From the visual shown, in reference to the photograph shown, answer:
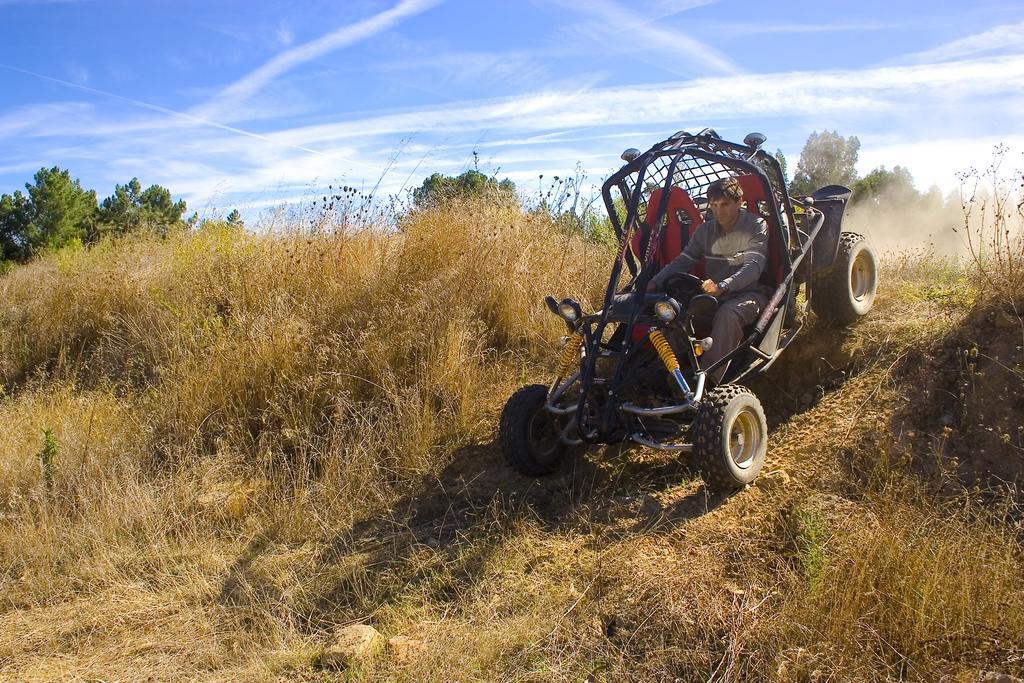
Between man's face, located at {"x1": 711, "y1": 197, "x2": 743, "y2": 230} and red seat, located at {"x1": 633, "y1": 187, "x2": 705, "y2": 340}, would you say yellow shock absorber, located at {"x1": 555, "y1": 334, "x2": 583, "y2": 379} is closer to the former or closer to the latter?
red seat, located at {"x1": 633, "y1": 187, "x2": 705, "y2": 340}

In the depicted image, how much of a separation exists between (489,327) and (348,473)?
2206 millimetres

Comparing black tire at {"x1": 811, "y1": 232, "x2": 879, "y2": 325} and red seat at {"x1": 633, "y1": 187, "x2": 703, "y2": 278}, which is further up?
red seat at {"x1": 633, "y1": 187, "x2": 703, "y2": 278}

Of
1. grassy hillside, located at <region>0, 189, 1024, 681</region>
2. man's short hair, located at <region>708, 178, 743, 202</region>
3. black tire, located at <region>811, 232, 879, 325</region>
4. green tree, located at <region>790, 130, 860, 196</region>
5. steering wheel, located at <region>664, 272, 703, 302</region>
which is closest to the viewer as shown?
grassy hillside, located at <region>0, 189, 1024, 681</region>

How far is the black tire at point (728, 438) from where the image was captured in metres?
4.41

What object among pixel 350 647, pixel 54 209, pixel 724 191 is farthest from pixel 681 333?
pixel 54 209

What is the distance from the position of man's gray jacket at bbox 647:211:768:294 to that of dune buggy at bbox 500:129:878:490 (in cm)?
13

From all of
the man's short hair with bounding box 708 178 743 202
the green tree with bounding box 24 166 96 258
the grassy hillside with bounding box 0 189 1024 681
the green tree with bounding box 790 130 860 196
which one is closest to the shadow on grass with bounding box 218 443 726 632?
the grassy hillside with bounding box 0 189 1024 681

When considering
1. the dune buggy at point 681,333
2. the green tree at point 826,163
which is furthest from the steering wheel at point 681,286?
the green tree at point 826,163

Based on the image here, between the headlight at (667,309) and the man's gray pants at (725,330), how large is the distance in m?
0.49

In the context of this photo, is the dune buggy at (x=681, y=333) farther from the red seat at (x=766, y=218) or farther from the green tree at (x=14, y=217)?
the green tree at (x=14, y=217)

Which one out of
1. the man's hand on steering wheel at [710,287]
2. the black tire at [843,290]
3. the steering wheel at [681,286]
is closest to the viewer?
the man's hand on steering wheel at [710,287]

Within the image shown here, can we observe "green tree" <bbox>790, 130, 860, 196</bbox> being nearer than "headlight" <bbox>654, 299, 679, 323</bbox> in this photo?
No

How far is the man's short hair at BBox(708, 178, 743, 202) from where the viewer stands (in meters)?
5.29

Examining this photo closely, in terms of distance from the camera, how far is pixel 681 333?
16.3 ft
